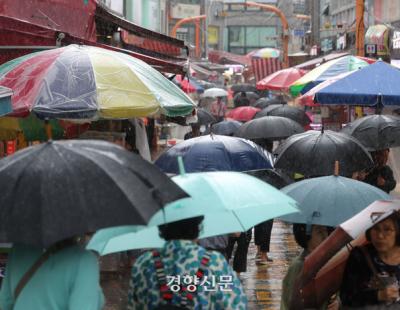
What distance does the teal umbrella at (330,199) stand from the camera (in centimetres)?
575

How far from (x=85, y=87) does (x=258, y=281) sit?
138 inches

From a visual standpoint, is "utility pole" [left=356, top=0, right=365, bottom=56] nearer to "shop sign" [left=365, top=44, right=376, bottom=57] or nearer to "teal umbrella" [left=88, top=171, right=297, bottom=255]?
"shop sign" [left=365, top=44, right=376, bottom=57]

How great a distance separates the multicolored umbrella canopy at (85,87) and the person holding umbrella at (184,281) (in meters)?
3.70

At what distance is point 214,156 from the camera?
8.16m

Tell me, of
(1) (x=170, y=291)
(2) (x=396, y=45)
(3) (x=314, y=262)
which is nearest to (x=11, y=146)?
(3) (x=314, y=262)


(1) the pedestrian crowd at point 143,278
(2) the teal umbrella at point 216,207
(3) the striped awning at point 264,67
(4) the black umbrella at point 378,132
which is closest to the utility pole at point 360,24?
(4) the black umbrella at point 378,132

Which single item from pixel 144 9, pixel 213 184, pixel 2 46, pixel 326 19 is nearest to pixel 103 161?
pixel 213 184

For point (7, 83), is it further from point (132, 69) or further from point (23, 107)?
point (132, 69)

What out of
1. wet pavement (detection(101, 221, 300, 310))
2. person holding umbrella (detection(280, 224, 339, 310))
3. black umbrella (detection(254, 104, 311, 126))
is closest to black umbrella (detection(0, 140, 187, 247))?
person holding umbrella (detection(280, 224, 339, 310))

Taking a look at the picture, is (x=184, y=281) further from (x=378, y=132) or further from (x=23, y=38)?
Result: (x=378, y=132)

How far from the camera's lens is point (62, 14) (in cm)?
1255

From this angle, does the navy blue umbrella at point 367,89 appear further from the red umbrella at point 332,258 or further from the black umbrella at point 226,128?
the black umbrella at point 226,128

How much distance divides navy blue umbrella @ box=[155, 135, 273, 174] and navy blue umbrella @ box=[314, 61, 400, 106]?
1.85 meters

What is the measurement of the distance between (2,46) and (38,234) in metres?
6.75
